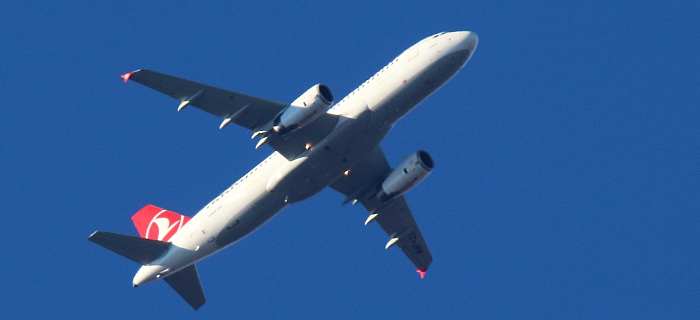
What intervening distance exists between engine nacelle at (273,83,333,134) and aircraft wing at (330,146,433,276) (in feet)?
28.7

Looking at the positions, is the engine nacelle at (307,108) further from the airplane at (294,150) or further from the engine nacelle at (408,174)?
the engine nacelle at (408,174)

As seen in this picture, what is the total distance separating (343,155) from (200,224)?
9.85 metres

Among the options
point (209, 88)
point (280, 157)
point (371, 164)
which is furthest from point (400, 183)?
point (209, 88)

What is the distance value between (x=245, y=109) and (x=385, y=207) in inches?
539

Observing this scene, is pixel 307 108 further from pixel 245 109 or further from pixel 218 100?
pixel 218 100

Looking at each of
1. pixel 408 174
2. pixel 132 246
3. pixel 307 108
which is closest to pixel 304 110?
pixel 307 108

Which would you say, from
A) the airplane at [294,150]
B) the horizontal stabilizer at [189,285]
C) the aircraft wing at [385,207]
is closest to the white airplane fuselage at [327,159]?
the airplane at [294,150]

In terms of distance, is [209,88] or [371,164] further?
[371,164]

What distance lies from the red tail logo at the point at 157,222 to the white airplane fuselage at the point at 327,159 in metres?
1.73

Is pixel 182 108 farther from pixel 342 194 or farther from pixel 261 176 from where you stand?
pixel 342 194

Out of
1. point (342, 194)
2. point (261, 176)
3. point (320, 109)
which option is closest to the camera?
point (320, 109)

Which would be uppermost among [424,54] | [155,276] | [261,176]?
[424,54]

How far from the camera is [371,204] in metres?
78.8

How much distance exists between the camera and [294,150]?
232ft
